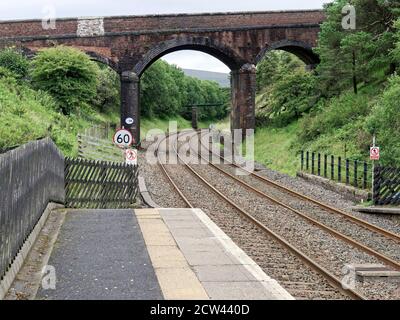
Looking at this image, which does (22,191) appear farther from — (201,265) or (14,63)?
(14,63)

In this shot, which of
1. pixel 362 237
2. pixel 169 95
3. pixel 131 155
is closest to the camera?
pixel 362 237

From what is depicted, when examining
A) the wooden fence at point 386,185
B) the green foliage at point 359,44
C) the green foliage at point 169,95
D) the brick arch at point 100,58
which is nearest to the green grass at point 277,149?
the green foliage at point 359,44

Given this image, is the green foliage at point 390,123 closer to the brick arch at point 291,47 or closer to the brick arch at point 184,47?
the brick arch at point 291,47

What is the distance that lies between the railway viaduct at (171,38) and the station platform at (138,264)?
2937cm

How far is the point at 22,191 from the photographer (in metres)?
8.28

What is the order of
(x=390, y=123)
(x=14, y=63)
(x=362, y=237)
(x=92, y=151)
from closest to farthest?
(x=362, y=237), (x=390, y=123), (x=92, y=151), (x=14, y=63)

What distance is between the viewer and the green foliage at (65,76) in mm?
33219

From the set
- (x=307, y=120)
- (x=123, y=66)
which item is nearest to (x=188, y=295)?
(x=307, y=120)

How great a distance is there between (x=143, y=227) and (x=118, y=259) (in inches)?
110

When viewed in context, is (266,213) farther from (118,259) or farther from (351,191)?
(118,259)

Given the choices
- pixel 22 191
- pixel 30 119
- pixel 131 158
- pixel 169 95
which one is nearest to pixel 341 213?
pixel 131 158

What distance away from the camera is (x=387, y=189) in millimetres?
18016

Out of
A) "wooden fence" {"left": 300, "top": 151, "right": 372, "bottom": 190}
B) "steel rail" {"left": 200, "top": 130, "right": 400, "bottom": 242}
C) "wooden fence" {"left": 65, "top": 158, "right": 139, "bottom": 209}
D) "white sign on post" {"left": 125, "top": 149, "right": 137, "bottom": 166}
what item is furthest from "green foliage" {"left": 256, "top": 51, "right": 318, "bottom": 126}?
"wooden fence" {"left": 65, "top": 158, "right": 139, "bottom": 209}

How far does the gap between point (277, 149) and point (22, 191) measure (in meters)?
27.4
